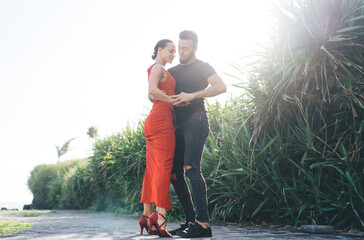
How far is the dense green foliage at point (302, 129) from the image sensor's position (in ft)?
11.2

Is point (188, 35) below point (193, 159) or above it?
above

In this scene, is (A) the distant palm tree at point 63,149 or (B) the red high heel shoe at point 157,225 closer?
(B) the red high heel shoe at point 157,225

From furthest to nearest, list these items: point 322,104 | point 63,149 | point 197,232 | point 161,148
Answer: point 63,149 < point 322,104 < point 161,148 < point 197,232

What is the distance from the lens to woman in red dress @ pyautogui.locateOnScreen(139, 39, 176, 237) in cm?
288

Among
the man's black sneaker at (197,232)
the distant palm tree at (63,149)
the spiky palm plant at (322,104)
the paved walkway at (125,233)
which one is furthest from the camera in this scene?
the distant palm tree at (63,149)

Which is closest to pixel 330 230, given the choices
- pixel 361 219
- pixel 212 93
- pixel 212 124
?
pixel 361 219

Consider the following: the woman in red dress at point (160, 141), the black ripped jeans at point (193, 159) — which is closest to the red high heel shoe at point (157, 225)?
the woman in red dress at point (160, 141)

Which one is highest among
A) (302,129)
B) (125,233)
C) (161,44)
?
(161,44)

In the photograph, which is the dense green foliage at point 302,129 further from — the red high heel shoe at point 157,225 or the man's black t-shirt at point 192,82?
the red high heel shoe at point 157,225

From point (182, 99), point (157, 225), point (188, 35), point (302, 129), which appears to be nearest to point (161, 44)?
point (188, 35)

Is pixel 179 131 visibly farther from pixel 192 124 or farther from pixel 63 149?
pixel 63 149

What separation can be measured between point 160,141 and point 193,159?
0.35 meters

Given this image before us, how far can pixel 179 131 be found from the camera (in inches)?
120

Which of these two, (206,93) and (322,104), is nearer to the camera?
(206,93)
